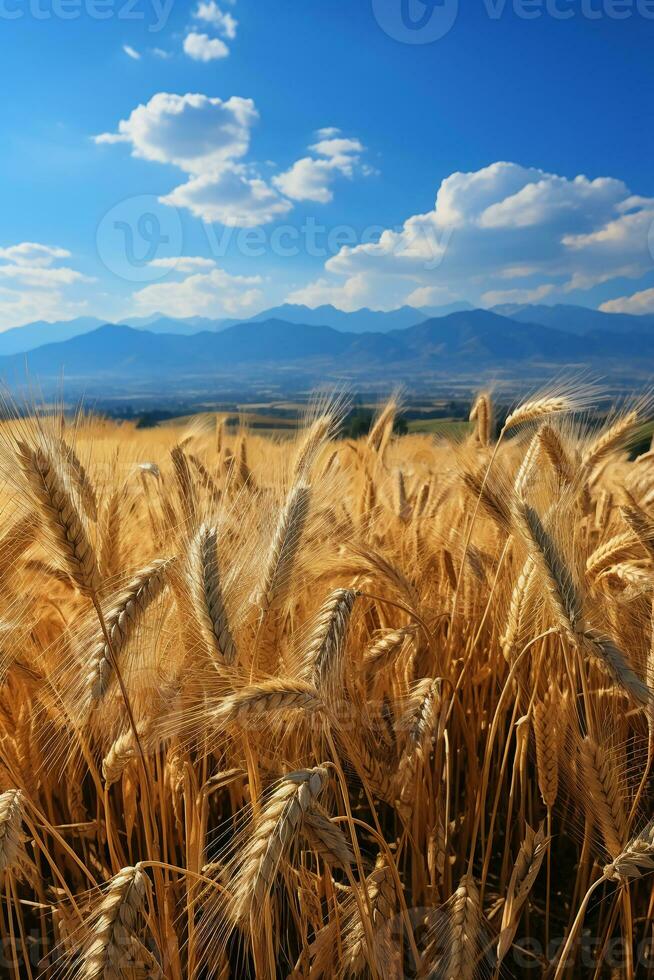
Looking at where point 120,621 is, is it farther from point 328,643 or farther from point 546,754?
point 546,754

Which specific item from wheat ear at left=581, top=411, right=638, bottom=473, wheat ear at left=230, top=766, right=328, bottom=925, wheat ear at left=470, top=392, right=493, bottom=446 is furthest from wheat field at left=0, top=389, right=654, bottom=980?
wheat ear at left=470, top=392, right=493, bottom=446

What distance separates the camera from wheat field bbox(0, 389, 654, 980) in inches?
46.0

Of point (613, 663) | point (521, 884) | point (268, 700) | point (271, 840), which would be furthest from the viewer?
point (521, 884)

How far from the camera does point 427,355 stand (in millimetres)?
136625

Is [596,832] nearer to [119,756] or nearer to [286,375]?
[119,756]

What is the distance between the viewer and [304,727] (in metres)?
1.55

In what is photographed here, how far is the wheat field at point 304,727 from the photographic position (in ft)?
3.84

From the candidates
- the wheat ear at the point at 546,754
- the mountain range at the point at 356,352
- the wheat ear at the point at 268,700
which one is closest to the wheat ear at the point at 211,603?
the wheat ear at the point at 268,700

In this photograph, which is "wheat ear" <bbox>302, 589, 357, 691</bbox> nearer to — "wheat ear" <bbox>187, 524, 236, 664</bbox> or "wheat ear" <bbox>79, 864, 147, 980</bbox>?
"wheat ear" <bbox>187, 524, 236, 664</bbox>

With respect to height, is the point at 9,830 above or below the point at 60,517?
below

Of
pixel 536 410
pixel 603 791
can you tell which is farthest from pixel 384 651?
pixel 536 410

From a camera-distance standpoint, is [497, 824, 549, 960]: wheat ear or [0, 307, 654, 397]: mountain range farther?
[0, 307, 654, 397]: mountain range

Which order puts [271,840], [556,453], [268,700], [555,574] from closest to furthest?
[271,840] < [268,700] < [555,574] < [556,453]

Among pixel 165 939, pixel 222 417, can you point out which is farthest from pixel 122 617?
pixel 222 417
